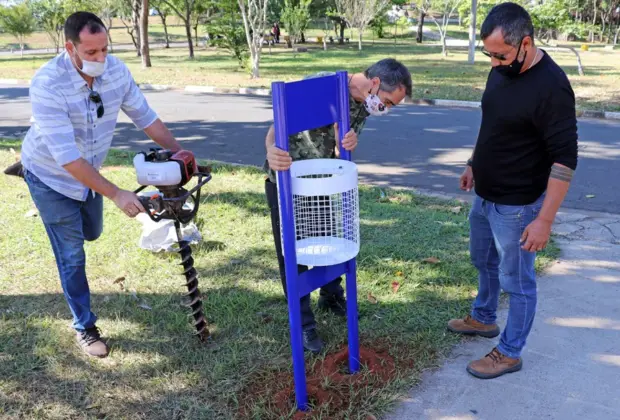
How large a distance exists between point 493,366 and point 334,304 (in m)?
1.08

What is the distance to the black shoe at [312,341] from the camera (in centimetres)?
334

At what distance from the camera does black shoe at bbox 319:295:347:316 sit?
3.77 metres

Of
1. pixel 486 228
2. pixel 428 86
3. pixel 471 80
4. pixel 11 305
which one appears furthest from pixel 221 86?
pixel 486 228

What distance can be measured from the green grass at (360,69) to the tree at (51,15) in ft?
10.4

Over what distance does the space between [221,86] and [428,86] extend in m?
5.41

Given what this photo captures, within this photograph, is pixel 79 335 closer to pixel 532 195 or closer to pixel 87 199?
pixel 87 199

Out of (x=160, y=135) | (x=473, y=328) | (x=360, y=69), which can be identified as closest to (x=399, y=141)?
(x=473, y=328)

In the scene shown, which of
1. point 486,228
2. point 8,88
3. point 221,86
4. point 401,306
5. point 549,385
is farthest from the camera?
point 8,88

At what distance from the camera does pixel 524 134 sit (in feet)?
8.93

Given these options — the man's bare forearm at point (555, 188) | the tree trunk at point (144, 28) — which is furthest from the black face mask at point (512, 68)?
the tree trunk at point (144, 28)

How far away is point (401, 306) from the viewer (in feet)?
12.5

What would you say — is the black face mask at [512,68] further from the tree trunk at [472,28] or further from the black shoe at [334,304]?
the tree trunk at [472,28]

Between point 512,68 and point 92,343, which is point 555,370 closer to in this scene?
point 512,68

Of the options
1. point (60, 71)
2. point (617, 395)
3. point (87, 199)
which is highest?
point (60, 71)
